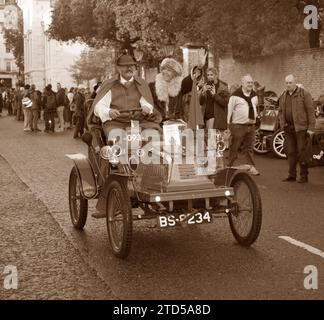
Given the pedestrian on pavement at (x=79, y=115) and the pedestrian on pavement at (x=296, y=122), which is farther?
the pedestrian on pavement at (x=79, y=115)

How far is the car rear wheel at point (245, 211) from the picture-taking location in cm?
641

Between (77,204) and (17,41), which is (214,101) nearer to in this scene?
(77,204)

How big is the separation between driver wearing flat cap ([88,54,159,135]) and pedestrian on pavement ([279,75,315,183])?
4.71m

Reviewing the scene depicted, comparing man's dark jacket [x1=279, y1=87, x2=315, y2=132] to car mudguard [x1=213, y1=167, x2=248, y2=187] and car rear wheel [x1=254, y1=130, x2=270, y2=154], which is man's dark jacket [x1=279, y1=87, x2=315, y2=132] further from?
car mudguard [x1=213, y1=167, x2=248, y2=187]

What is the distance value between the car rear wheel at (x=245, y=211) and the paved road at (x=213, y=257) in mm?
128

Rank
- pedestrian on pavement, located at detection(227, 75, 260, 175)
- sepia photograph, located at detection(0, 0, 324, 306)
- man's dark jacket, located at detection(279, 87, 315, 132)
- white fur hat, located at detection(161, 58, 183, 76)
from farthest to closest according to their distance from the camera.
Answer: pedestrian on pavement, located at detection(227, 75, 260, 175), man's dark jacket, located at detection(279, 87, 315, 132), white fur hat, located at detection(161, 58, 183, 76), sepia photograph, located at detection(0, 0, 324, 306)

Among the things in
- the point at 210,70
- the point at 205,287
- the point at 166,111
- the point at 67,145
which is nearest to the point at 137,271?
the point at 205,287

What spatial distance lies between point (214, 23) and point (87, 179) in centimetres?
1726

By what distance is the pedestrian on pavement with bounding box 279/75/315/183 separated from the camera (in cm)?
1139

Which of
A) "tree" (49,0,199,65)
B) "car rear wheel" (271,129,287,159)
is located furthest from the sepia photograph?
"tree" (49,0,199,65)

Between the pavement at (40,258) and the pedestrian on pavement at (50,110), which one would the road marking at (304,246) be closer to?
the pavement at (40,258)

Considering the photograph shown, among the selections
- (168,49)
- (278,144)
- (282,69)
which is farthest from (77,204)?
(168,49)

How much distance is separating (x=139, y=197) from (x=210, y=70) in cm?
670

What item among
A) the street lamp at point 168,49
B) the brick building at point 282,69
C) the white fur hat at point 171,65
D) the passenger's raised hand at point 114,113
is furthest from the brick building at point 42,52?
the passenger's raised hand at point 114,113
